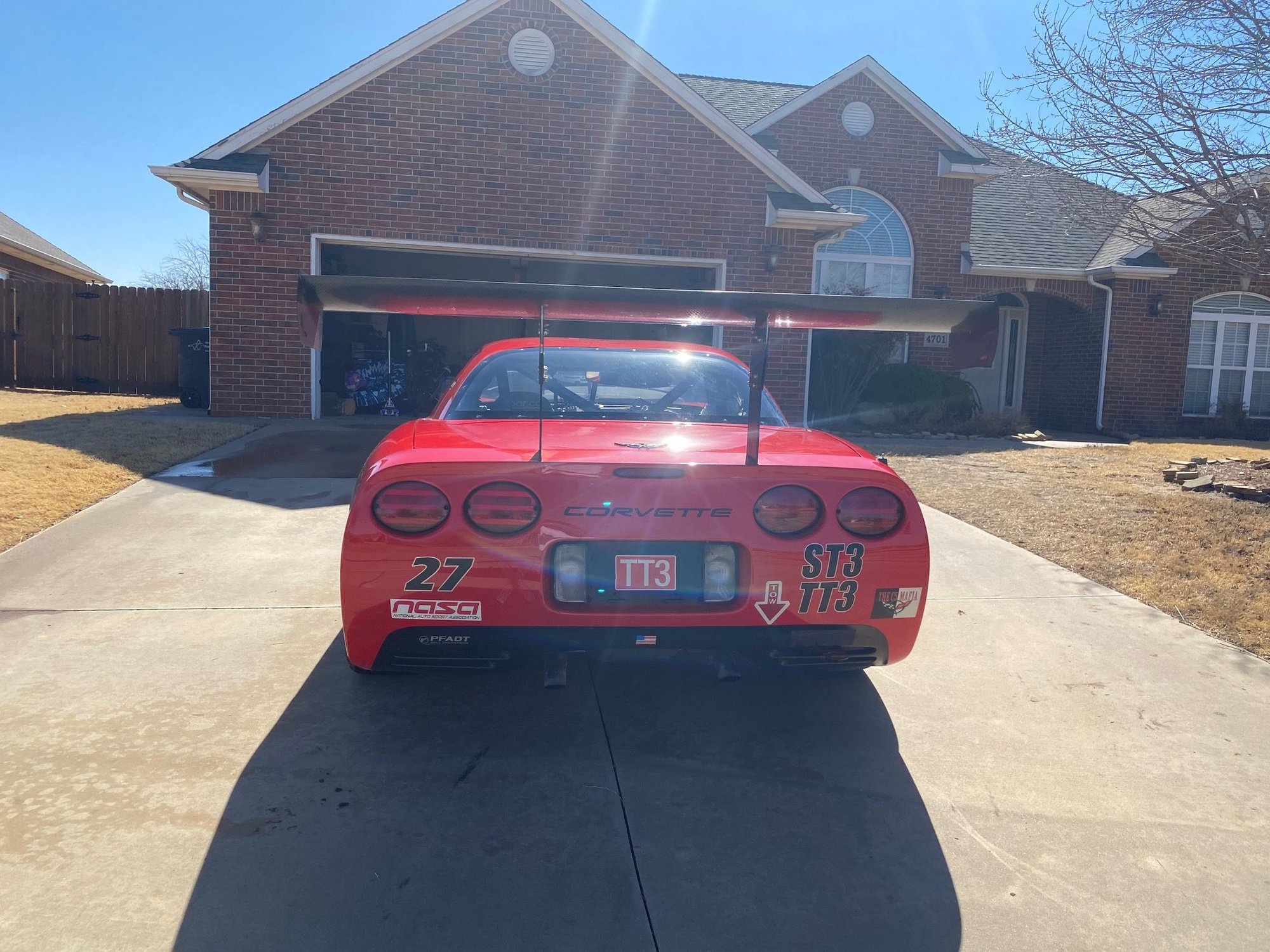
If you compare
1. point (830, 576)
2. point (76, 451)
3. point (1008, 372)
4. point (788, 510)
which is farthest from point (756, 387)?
point (1008, 372)

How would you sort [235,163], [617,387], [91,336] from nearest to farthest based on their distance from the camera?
[617,387]
[235,163]
[91,336]

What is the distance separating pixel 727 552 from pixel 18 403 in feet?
43.4

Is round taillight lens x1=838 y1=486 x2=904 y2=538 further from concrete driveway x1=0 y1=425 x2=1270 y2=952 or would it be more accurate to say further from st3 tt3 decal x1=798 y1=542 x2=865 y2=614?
concrete driveway x1=0 y1=425 x2=1270 y2=952

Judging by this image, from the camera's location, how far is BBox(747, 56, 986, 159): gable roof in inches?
619

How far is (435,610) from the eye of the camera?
111 inches

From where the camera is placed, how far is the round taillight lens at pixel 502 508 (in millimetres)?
2812

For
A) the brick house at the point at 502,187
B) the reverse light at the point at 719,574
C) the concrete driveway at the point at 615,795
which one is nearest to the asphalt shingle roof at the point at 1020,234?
the brick house at the point at 502,187

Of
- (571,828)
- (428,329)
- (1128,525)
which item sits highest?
(428,329)

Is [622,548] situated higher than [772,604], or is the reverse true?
[622,548]

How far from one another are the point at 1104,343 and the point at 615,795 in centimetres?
1530

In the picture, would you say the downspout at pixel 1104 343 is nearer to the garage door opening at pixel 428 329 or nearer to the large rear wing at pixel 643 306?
the garage door opening at pixel 428 329

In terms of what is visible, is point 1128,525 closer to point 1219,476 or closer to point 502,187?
point 1219,476

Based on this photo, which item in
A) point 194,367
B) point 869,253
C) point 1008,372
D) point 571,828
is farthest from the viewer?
point 1008,372

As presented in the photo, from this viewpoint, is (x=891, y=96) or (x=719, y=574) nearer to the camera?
(x=719, y=574)
